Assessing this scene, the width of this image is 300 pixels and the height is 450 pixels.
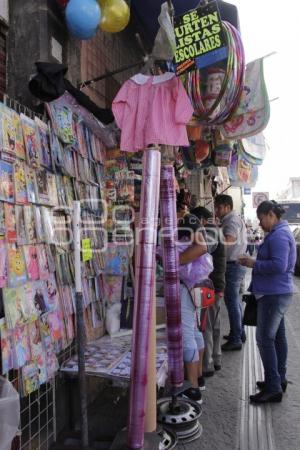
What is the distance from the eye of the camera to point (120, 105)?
3.22 m

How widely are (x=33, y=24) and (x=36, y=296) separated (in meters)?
2.14

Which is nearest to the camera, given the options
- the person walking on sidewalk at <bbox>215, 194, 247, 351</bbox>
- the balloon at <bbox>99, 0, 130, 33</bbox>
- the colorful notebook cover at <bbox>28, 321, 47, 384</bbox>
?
the colorful notebook cover at <bbox>28, 321, 47, 384</bbox>

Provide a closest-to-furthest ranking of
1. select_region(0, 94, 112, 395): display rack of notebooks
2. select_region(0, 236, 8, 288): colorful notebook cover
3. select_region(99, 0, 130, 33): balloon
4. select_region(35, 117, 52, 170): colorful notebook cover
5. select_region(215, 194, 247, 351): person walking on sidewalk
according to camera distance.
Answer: select_region(0, 236, 8, 288): colorful notebook cover, select_region(0, 94, 112, 395): display rack of notebooks, select_region(35, 117, 52, 170): colorful notebook cover, select_region(99, 0, 130, 33): balloon, select_region(215, 194, 247, 351): person walking on sidewalk

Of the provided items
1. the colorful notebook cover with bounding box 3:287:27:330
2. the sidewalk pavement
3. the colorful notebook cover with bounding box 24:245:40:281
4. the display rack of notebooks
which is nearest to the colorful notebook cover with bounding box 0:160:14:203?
the display rack of notebooks

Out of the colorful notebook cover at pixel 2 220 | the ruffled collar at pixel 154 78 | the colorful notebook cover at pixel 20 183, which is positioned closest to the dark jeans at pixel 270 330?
the ruffled collar at pixel 154 78

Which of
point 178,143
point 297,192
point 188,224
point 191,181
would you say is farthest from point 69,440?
point 297,192

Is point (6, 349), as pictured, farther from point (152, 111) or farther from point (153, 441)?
point (152, 111)

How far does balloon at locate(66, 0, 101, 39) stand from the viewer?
10.8ft

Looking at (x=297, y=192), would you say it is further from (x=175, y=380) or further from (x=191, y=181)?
(x=175, y=380)

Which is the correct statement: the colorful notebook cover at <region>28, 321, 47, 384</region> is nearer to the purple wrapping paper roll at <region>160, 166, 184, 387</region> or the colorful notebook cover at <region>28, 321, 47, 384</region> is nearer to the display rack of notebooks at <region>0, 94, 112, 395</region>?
the display rack of notebooks at <region>0, 94, 112, 395</region>

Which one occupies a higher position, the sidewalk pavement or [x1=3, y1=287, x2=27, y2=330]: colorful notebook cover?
[x1=3, y1=287, x2=27, y2=330]: colorful notebook cover

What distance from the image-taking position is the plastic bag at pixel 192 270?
3.99m

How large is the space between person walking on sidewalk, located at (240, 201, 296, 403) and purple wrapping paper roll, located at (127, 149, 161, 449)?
5.45 feet

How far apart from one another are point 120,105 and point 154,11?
5.94 feet
